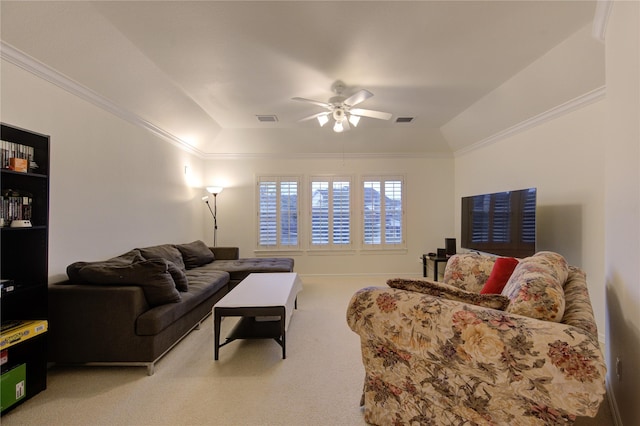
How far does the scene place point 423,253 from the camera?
579 cm

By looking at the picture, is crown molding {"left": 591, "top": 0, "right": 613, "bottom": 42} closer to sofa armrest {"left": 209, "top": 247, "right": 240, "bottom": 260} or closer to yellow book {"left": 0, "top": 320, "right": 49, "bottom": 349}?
yellow book {"left": 0, "top": 320, "right": 49, "bottom": 349}

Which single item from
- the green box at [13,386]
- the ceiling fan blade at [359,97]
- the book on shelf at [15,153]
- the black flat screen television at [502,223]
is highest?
the ceiling fan blade at [359,97]

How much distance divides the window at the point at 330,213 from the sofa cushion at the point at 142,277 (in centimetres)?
345

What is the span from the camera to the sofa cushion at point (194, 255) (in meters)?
4.24

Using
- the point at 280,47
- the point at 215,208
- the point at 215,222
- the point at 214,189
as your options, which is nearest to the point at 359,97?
the point at 280,47

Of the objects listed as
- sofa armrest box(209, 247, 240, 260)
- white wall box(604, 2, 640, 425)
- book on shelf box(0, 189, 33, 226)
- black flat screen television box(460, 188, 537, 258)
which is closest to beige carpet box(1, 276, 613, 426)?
white wall box(604, 2, 640, 425)

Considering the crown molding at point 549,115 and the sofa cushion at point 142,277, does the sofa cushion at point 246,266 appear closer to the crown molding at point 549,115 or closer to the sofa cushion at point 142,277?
the sofa cushion at point 142,277

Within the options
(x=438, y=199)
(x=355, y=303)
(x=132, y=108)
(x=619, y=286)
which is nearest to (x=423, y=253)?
(x=438, y=199)

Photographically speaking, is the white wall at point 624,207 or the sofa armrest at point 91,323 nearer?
the white wall at point 624,207

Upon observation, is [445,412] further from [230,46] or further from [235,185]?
[235,185]

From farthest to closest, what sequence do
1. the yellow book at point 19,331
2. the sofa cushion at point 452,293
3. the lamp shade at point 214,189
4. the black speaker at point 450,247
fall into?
the lamp shade at point 214,189
the black speaker at point 450,247
the yellow book at point 19,331
the sofa cushion at point 452,293

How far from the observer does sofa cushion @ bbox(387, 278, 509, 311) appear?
1385mm

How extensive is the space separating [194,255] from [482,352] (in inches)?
163

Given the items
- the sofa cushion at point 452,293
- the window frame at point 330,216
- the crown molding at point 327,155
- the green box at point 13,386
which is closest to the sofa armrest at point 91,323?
the green box at point 13,386
